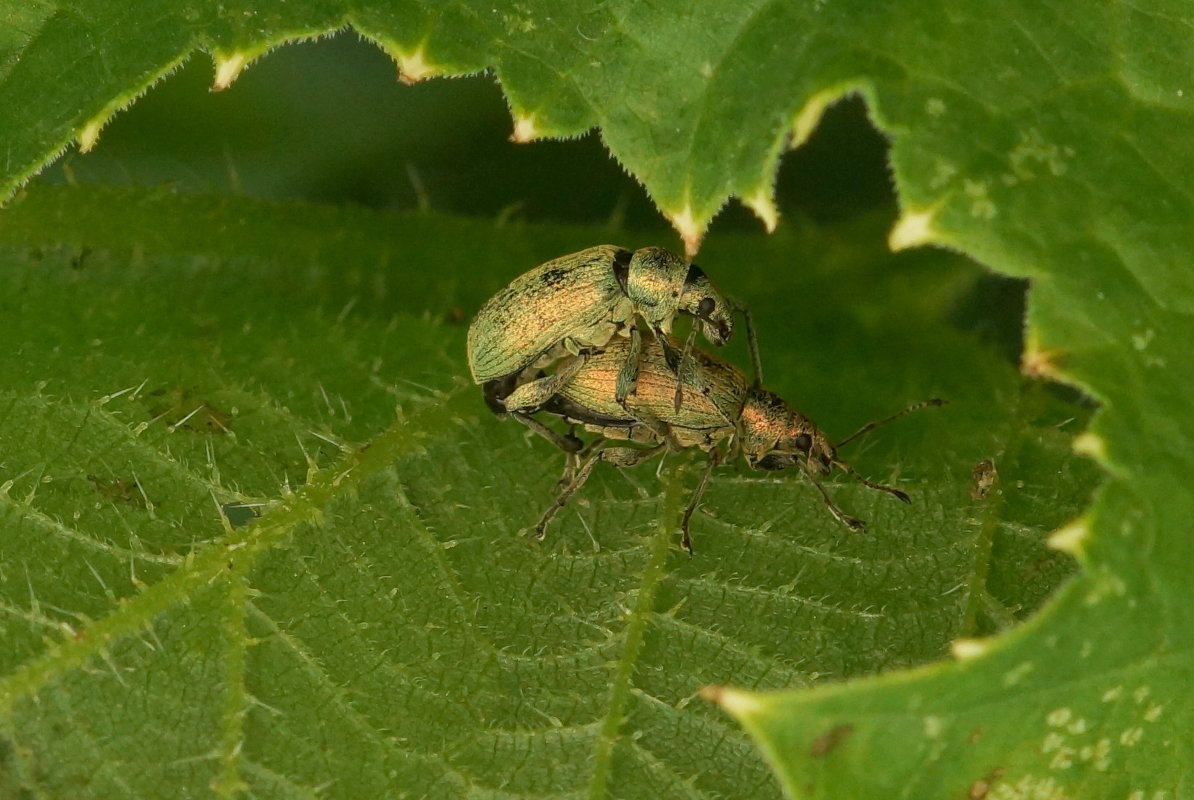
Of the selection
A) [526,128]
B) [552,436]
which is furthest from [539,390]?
[526,128]

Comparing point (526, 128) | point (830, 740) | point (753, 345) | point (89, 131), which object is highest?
point (89, 131)

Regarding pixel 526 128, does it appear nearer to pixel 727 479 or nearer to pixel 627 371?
pixel 627 371

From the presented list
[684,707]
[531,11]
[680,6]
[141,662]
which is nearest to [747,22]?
[680,6]

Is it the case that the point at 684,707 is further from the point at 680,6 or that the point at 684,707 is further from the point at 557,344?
the point at 680,6

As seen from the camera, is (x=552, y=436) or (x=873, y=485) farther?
(x=552, y=436)

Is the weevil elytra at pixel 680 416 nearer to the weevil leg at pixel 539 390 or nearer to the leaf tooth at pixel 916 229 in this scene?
the weevil leg at pixel 539 390

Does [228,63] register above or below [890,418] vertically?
above

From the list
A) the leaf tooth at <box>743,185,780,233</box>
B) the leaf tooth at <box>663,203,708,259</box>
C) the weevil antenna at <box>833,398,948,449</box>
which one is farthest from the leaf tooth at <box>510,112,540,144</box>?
the weevil antenna at <box>833,398,948,449</box>
